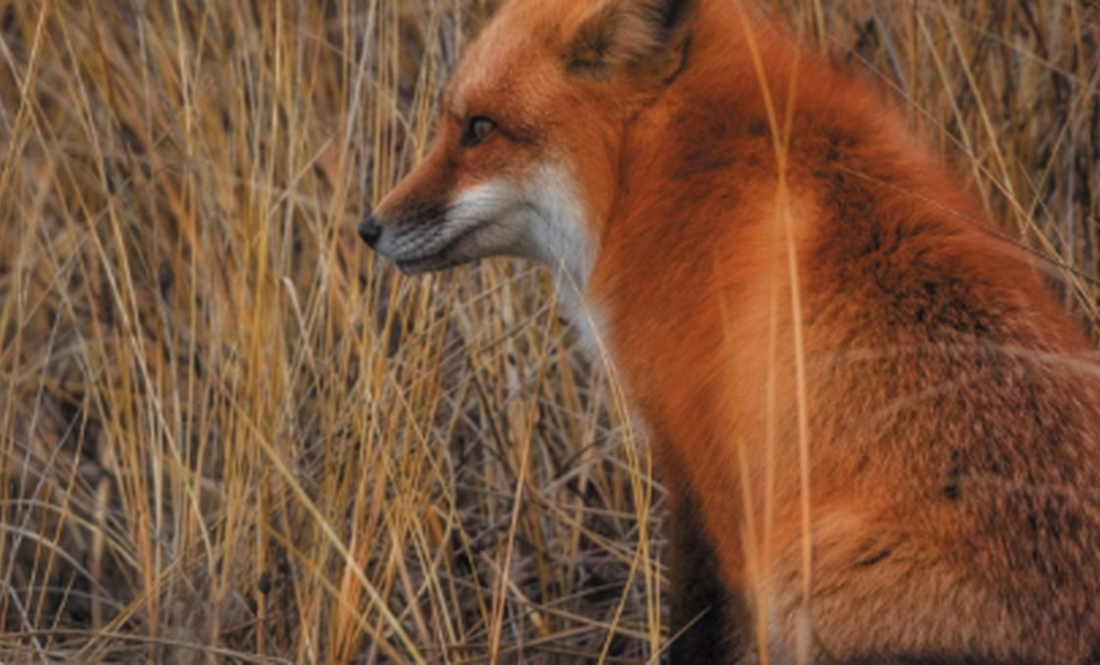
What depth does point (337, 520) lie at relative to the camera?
10.2 ft

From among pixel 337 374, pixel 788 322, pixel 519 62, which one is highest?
pixel 519 62

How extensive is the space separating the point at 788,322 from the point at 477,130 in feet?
2.77

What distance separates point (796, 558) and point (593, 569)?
1389mm

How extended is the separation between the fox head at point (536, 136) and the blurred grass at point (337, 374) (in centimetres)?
21

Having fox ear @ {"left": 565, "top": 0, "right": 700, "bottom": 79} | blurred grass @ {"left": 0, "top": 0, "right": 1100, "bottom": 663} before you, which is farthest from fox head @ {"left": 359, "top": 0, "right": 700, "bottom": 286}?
blurred grass @ {"left": 0, "top": 0, "right": 1100, "bottom": 663}

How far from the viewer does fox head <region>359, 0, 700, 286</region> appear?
9.75 feet

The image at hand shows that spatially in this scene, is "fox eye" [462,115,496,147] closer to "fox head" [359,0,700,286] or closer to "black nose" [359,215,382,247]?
"fox head" [359,0,700,286]

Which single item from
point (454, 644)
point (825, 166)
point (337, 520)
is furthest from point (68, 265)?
point (825, 166)

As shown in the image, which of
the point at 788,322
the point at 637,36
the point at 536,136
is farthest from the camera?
the point at 536,136

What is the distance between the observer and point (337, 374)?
3.52 m

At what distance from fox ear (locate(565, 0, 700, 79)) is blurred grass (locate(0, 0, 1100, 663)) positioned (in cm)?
33

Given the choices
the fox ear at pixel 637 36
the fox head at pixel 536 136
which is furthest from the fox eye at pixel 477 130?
the fox ear at pixel 637 36

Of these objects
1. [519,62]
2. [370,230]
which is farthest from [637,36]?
[370,230]

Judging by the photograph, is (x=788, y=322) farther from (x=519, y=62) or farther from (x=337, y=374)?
(x=337, y=374)
